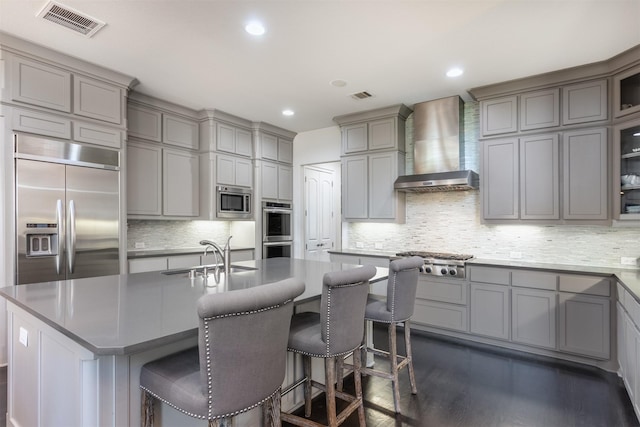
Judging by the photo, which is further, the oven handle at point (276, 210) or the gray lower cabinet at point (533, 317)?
the oven handle at point (276, 210)

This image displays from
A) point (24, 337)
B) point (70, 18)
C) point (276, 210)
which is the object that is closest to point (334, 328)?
point (24, 337)

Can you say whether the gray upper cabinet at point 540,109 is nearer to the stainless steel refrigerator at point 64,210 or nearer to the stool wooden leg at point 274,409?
the stool wooden leg at point 274,409

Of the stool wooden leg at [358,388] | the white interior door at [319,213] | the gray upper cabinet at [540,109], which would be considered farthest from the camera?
the white interior door at [319,213]

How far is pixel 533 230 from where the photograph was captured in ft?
12.7

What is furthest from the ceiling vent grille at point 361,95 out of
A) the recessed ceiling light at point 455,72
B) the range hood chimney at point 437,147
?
the recessed ceiling light at point 455,72

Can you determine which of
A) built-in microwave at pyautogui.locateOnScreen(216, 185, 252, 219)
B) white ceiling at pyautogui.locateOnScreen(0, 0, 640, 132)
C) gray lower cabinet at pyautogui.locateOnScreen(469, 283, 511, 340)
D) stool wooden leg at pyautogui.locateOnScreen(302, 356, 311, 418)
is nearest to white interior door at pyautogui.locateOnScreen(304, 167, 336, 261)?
built-in microwave at pyautogui.locateOnScreen(216, 185, 252, 219)

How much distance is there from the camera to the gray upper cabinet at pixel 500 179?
375cm

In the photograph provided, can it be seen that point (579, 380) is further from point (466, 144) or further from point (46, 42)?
point (46, 42)

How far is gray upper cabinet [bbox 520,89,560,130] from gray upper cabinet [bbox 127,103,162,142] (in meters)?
4.33

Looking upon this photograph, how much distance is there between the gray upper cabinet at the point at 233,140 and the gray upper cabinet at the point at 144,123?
0.80 metres

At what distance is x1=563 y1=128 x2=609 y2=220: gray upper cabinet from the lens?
10.7 feet

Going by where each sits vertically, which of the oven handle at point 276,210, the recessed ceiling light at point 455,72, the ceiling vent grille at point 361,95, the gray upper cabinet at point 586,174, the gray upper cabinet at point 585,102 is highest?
the ceiling vent grille at point 361,95

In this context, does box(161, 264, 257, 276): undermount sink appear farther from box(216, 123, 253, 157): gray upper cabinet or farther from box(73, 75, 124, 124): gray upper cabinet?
box(216, 123, 253, 157): gray upper cabinet

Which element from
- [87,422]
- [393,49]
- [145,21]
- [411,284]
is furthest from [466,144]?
[87,422]
